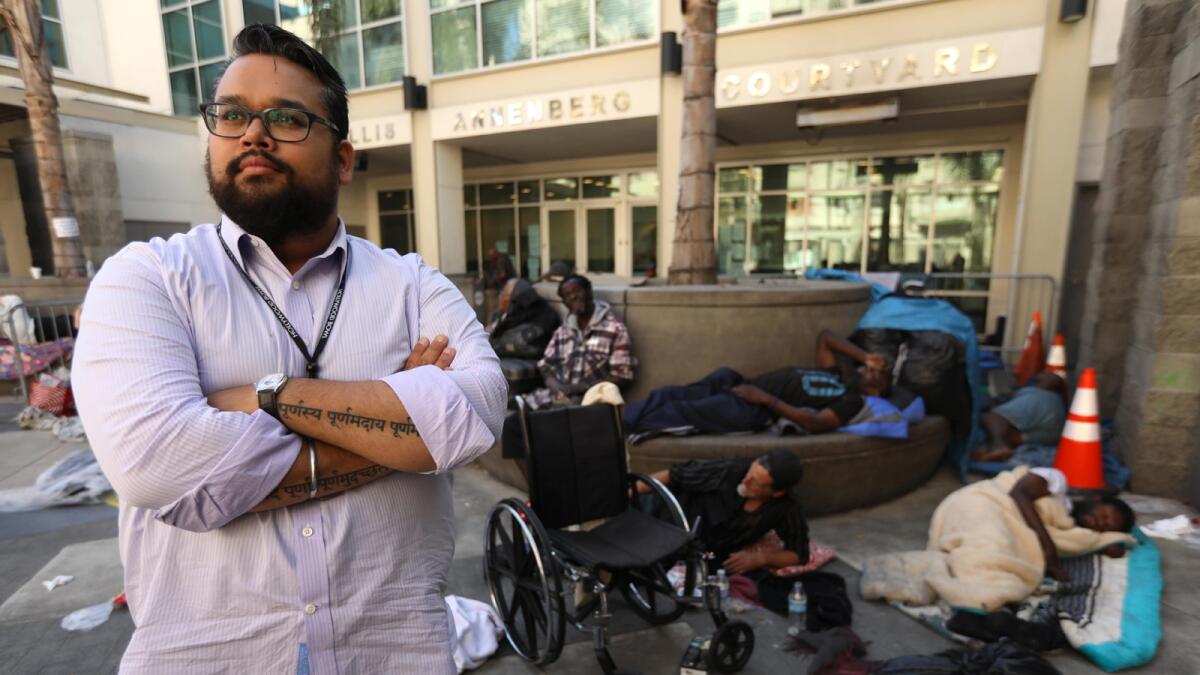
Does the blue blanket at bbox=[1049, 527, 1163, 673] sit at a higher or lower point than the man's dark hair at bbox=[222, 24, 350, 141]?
lower

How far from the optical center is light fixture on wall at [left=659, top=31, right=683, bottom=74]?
362 inches

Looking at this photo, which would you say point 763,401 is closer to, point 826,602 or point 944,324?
point 826,602

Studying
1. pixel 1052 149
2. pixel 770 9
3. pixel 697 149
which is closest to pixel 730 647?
pixel 697 149

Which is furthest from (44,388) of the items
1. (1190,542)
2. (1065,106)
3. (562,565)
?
(1065,106)

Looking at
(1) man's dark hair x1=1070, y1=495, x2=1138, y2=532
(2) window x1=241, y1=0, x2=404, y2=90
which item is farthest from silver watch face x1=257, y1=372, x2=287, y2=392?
(2) window x1=241, y1=0, x2=404, y2=90

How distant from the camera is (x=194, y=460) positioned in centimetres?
108

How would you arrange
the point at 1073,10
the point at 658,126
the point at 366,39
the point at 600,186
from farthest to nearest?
the point at 600,186, the point at 366,39, the point at 658,126, the point at 1073,10

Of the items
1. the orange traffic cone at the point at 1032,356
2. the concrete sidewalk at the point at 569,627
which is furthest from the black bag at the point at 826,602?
the orange traffic cone at the point at 1032,356

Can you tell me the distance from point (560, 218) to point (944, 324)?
1060cm

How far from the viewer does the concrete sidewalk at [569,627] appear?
2.73m

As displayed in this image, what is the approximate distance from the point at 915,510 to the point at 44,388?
8649 mm

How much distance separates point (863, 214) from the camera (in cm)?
1099

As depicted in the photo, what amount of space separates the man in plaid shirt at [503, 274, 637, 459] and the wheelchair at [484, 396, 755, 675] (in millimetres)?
1382

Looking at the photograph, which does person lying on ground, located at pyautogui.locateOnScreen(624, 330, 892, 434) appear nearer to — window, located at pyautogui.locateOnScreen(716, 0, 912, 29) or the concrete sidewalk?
the concrete sidewalk
